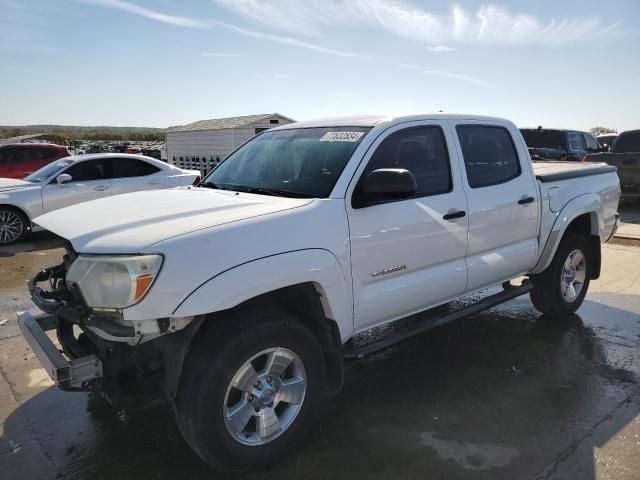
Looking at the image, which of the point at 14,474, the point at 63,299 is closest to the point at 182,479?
the point at 14,474

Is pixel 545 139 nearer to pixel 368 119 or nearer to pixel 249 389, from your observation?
pixel 368 119

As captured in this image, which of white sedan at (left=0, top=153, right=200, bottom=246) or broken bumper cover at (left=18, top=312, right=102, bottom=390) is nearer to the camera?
broken bumper cover at (left=18, top=312, right=102, bottom=390)

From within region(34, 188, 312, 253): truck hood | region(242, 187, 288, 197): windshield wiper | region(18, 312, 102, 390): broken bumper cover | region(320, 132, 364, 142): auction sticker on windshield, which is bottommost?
region(18, 312, 102, 390): broken bumper cover

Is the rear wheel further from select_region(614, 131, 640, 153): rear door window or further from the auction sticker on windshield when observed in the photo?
select_region(614, 131, 640, 153): rear door window

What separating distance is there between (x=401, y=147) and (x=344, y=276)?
115 centimetres

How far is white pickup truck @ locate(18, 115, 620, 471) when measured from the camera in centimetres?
261

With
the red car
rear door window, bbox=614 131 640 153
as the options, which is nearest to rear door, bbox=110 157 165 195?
the red car

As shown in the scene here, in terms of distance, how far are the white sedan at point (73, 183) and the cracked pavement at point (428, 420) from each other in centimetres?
508

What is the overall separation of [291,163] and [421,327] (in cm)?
154

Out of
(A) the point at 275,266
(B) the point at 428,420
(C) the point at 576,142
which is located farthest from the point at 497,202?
(C) the point at 576,142

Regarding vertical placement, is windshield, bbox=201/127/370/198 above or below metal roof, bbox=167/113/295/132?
below

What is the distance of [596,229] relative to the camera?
5.44 metres

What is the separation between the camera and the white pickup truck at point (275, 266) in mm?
2609

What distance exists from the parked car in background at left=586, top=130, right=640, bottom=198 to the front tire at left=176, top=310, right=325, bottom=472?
1153 centimetres
